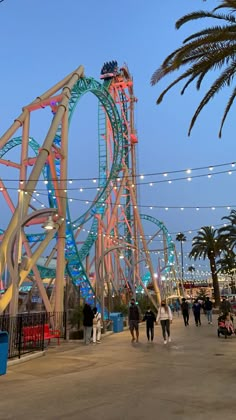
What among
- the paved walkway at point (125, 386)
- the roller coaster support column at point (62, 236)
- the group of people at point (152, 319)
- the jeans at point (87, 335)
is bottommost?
the paved walkway at point (125, 386)

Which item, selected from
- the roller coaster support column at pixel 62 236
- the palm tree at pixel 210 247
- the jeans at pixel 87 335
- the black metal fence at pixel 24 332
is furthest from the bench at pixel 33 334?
the palm tree at pixel 210 247

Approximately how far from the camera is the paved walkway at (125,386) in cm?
572

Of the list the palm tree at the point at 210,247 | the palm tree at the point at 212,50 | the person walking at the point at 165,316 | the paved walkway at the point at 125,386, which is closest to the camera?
the paved walkway at the point at 125,386

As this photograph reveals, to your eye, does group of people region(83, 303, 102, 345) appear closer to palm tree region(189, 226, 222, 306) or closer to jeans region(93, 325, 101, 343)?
jeans region(93, 325, 101, 343)

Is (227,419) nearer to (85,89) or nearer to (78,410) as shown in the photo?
(78,410)

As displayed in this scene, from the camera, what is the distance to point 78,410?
19.3 ft

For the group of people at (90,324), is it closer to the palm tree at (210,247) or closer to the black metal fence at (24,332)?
the black metal fence at (24,332)

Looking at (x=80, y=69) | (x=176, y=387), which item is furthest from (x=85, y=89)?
(x=176, y=387)

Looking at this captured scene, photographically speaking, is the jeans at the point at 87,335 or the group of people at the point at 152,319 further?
the jeans at the point at 87,335

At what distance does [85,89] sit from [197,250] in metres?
28.4

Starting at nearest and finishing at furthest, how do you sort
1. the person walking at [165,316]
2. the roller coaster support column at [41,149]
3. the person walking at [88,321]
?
the person walking at [165,316], the person walking at [88,321], the roller coaster support column at [41,149]

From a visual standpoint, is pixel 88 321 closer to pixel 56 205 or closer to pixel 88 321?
pixel 88 321

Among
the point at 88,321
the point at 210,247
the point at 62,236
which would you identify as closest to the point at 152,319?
the point at 88,321

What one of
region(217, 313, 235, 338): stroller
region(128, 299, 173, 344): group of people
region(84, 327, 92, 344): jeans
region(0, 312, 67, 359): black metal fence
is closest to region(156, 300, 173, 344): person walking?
region(128, 299, 173, 344): group of people
